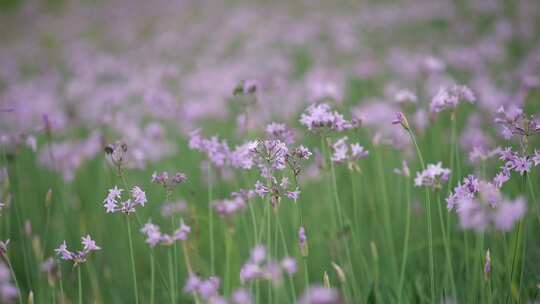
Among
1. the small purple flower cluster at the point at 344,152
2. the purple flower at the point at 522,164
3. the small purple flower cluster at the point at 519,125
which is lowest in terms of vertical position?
the purple flower at the point at 522,164

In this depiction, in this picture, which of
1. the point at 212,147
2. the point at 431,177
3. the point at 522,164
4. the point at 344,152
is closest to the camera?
the point at 522,164

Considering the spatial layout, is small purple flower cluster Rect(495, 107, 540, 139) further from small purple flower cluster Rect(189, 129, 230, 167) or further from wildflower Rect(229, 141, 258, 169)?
small purple flower cluster Rect(189, 129, 230, 167)

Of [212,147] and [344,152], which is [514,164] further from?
[212,147]

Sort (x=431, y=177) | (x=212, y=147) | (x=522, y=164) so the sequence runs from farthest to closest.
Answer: (x=212, y=147) < (x=431, y=177) < (x=522, y=164)

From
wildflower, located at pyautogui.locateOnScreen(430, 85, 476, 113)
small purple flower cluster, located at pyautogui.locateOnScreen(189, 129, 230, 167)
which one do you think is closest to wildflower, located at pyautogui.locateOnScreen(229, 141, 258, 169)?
small purple flower cluster, located at pyautogui.locateOnScreen(189, 129, 230, 167)

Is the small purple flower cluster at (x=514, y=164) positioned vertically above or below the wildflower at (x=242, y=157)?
below

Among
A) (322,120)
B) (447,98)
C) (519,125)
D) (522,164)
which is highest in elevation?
(447,98)

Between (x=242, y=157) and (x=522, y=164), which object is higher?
(x=242, y=157)

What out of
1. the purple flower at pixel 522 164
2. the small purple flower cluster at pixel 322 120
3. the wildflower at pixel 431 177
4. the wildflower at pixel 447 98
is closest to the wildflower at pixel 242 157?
the small purple flower cluster at pixel 322 120

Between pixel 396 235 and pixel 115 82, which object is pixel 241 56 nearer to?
pixel 115 82

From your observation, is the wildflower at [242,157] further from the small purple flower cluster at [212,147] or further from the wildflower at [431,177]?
the wildflower at [431,177]

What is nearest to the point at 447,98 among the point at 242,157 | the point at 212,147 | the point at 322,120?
the point at 322,120
